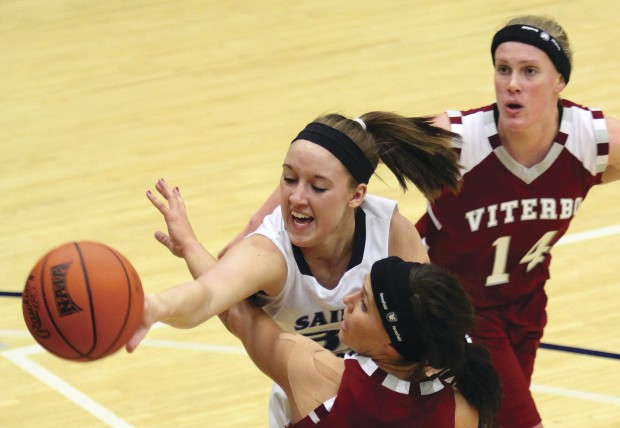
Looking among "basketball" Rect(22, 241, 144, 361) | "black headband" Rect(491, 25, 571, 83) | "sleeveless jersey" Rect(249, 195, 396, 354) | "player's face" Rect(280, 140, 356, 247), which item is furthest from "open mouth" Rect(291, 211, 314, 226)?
"black headband" Rect(491, 25, 571, 83)

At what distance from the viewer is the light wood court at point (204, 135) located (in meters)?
6.31

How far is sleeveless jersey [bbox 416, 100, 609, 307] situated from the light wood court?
1.34 metres

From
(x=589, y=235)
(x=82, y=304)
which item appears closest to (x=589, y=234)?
(x=589, y=235)

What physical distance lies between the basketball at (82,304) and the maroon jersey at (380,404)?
24.3 inches

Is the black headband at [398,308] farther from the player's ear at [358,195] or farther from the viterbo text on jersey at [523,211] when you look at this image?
the viterbo text on jersey at [523,211]

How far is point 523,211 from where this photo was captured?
4969mm

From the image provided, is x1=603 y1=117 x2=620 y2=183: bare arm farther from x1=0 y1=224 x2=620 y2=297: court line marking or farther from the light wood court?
x1=0 y1=224 x2=620 y2=297: court line marking

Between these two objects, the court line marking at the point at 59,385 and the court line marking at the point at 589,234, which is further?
the court line marking at the point at 589,234

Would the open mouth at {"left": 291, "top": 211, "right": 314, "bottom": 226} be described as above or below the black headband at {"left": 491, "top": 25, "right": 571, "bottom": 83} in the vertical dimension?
below

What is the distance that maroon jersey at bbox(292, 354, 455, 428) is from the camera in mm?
3670

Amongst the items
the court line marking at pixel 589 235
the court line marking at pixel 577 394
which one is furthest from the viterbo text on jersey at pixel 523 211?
the court line marking at pixel 589 235

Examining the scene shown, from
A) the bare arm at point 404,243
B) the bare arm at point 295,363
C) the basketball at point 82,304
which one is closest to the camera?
the basketball at point 82,304

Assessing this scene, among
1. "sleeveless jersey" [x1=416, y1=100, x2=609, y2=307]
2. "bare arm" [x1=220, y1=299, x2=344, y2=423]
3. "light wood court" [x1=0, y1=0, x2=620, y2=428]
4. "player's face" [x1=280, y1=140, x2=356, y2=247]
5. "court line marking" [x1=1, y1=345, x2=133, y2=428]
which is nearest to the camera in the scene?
"bare arm" [x1=220, y1=299, x2=344, y2=423]

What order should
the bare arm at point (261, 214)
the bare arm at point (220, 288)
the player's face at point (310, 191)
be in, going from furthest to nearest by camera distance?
the bare arm at point (261, 214) < the player's face at point (310, 191) < the bare arm at point (220, 288)
